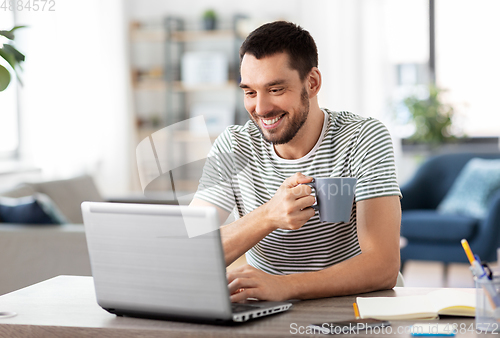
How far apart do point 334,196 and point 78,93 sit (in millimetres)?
3875

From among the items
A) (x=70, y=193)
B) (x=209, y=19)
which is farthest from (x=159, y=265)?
(x=209, y=19)

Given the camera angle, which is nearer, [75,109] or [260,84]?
[260,84]

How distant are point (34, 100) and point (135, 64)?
1.47 metres

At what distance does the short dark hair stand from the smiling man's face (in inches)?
0.5

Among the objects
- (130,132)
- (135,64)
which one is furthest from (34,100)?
(135,64)

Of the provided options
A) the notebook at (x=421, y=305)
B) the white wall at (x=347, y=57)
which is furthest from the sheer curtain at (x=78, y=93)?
the notebook at (x=421, y=305)

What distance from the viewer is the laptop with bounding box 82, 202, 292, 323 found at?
0.94m

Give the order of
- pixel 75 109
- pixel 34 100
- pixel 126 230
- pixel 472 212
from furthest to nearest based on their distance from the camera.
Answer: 1. pixel 75 109
2. pixel 34 100
3. pixel 472 212
4. pixel 126 230

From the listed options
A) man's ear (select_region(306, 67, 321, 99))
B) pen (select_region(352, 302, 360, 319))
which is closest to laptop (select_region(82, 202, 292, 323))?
pen (select_region(352, 302, 360, 319))

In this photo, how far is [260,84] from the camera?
4.73ft

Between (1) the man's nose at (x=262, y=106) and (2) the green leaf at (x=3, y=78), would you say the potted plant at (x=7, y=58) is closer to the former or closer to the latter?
(2) the green leaf at (x=3, y=78)

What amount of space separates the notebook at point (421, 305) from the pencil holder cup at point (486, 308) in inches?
2.9

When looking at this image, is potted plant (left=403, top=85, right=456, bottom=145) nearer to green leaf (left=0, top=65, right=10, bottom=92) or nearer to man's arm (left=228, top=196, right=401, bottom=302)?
man's arm (left=228, top=196, right=401, bottom=302)

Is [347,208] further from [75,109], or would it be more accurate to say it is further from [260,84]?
[75,109]
